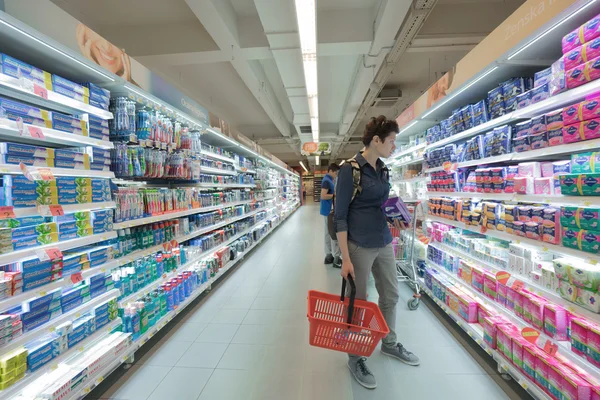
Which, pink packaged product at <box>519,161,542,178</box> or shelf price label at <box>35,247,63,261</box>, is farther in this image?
pink packaged product at <box>519,161,542,178</box>

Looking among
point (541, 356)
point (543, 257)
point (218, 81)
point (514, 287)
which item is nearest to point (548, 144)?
point (543, 257)

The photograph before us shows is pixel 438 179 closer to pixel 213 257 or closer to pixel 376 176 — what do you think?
pixel 376 176

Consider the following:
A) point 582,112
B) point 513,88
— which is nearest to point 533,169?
point 582,112

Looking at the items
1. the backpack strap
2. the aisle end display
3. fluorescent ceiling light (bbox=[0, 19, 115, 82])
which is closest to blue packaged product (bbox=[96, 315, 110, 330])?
A: the aisle end display

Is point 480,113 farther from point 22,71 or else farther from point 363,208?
point 22,71

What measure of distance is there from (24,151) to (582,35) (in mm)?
3249

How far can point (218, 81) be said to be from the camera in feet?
24.1

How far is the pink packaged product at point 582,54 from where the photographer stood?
1470 millimetres

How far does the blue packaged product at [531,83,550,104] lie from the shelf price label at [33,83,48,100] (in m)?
3.20

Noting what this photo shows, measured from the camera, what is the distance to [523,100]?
205 cm

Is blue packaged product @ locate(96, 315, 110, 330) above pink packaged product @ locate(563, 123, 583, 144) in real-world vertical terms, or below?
below

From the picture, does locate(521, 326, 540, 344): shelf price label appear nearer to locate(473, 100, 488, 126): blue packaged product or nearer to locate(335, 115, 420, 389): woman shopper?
locate(335, 115, 420, 389): woman shopper

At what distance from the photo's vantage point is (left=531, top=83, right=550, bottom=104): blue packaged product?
1.85 meters

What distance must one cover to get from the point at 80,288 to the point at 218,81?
6.61 metres
